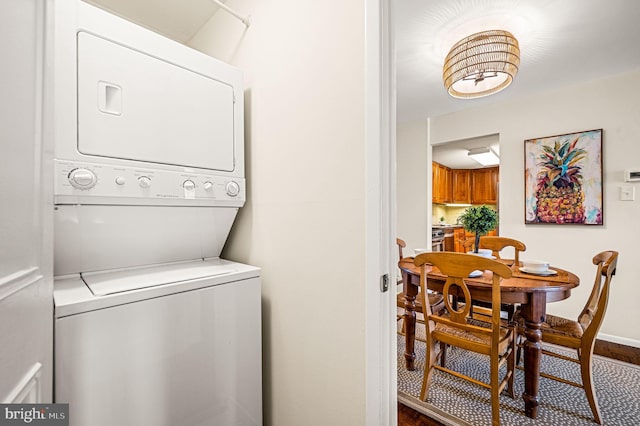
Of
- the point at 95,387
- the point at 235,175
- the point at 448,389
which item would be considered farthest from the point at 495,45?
the point at 95,387

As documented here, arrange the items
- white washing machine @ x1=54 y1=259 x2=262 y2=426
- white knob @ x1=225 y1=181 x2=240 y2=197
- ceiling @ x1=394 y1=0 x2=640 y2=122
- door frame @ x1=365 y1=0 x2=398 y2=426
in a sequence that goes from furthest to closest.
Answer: ceiling @ x1=394 y1=0 x2=640 y2=122, white knob @ x1=225 y1=181 x2=240 y2=197, door frame @ x1=365 y1=0 x2=398 y2=426, white washing machine @ x1=54 y1=259 x2=262 y2=426

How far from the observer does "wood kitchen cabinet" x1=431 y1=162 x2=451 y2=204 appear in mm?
4809

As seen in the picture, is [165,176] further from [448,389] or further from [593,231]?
[593,231]

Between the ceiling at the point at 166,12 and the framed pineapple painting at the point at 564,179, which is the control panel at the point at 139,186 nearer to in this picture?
the ceiling at the point at 166,12

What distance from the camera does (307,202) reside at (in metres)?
1.09

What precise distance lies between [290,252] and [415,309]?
1.41 m

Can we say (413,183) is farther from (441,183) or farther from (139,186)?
(139,186)

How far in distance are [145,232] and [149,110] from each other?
0.47m

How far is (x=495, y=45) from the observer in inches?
70.1

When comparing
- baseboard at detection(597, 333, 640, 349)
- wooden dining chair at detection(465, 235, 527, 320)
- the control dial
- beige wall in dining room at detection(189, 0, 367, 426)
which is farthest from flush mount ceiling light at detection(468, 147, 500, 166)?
the control dial

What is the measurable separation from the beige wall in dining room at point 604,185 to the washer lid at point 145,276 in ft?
10.8

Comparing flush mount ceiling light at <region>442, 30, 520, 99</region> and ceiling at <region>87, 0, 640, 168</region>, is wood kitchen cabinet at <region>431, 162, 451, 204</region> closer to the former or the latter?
ceiling at <region>87, 0, 640, 168</region>

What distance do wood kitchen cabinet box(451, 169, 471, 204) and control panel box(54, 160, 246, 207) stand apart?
5.40 metres

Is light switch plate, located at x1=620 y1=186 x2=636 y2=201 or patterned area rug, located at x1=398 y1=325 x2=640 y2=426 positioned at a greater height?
light switch plate, located at x1=620 y1=186 x2=636 y2=201
